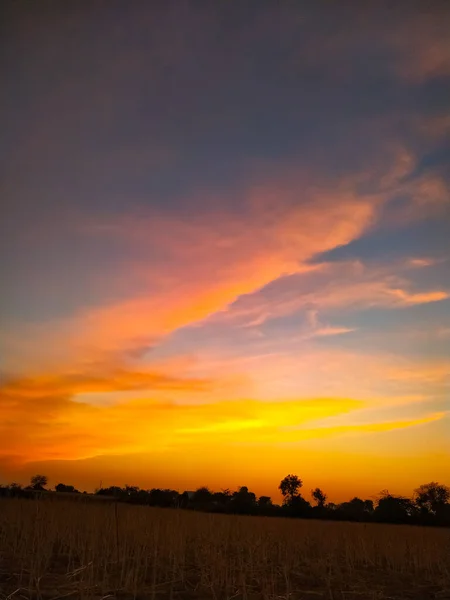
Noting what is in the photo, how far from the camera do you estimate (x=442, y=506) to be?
85.1 meters

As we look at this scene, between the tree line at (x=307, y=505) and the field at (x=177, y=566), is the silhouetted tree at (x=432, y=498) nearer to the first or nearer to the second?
the tree line at (x=307, y=505)

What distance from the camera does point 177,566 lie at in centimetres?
991

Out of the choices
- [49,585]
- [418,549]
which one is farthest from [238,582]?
[418,549]

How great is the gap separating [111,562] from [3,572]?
207 centimetres

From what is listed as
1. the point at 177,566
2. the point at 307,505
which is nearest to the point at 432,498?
the point at 307,505

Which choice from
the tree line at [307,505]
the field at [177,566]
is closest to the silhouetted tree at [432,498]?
the tree line at [307,505]

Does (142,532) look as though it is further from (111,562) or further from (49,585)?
(49,585)

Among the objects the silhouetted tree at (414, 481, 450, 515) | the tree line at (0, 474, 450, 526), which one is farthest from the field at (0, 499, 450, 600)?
the silhouetted tree at (414, 481, 450, 515)

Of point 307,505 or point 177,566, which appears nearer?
point 177,566

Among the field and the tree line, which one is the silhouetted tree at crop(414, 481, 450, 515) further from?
the field

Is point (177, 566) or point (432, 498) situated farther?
point (432, 498)

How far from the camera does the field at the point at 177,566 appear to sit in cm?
798

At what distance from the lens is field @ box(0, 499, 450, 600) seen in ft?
26.2

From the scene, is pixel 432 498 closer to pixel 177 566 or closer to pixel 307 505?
pixel 307 505
